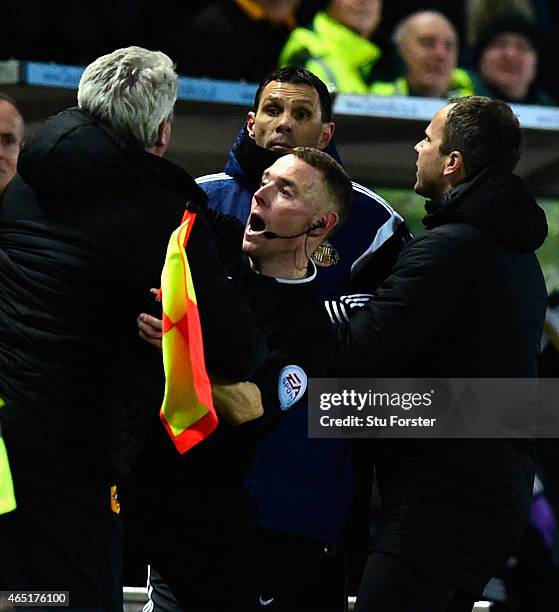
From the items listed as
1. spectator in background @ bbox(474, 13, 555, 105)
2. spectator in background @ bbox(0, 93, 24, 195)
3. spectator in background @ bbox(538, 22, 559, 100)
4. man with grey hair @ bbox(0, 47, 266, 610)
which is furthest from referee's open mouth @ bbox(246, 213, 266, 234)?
spectator in background @ bbox(538, 22, 559, 100)

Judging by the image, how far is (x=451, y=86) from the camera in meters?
7.20

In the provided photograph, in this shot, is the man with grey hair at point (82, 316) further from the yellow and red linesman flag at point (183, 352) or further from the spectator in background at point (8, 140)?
the spectator in background at point (8, 140)

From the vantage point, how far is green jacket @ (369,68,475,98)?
6.90 meters

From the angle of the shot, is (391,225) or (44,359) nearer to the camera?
(44,359)

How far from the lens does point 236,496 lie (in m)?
3.75

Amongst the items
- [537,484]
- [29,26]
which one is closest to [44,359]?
[537,484]

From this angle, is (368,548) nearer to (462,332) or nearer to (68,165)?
(462,332)

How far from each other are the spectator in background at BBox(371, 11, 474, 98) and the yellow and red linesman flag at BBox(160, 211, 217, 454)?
→ 380cm

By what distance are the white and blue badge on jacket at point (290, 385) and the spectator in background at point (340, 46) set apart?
3.14 meters

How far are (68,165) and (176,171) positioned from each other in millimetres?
243

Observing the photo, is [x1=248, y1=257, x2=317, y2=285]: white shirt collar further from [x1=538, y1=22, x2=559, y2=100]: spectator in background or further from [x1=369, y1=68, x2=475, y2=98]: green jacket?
[x1=538, y1=22, x2=559, y2=100]: spectator in background

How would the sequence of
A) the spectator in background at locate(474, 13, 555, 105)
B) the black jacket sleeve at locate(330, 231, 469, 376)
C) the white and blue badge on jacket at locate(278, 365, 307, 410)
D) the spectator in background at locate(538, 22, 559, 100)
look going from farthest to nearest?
the spectator in background at locate(538, 22, 559, 100) → the spectator in background at locate(474, 13, 555, 105) → the black jacket sleeve at locate(330, 231, 469, 376) → the white and blue badge on jacket at locate(278, 365, 307, 410)

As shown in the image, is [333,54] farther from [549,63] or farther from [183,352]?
[183,352]

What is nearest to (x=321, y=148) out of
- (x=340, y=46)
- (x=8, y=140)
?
(x=8, y=140)
